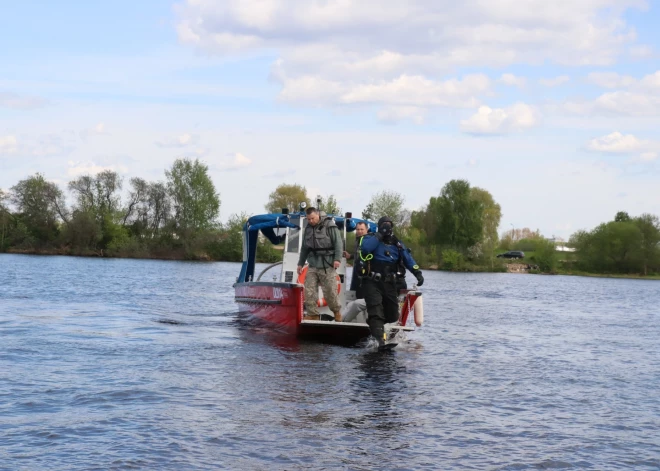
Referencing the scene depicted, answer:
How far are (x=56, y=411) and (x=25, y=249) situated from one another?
84.1 metres

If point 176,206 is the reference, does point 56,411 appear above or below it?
below

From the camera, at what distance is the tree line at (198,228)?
8781 cm

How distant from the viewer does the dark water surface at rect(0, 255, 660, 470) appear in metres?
7.43

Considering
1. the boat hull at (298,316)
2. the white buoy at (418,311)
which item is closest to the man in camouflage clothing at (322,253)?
the boat hull at (298,316)

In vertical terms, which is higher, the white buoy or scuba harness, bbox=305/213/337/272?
scuba harness, bbox=305/213/337/272

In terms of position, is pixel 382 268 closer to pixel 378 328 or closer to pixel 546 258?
pixel 378 328

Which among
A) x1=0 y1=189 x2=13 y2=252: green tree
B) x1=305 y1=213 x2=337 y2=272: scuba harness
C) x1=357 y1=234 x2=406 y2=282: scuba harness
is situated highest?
x1=0 y1=189 x2=13 y2=252: green tree

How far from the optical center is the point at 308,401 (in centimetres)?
975

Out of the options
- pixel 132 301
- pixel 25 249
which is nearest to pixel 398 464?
pixel 132 301

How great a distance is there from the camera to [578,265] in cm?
10469

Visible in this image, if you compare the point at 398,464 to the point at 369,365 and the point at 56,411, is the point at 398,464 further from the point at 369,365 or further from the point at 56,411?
the point at 369,365

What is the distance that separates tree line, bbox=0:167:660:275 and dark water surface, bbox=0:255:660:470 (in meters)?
63.8

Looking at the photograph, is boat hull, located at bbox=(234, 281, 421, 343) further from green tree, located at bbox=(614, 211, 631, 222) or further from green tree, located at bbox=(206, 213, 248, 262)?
green tree, located at bbox=(614, 211, 631, 222)

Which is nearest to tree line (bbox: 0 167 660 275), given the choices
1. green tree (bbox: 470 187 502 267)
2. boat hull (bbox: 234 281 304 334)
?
green tree (bbox: 470 187 502 267)
